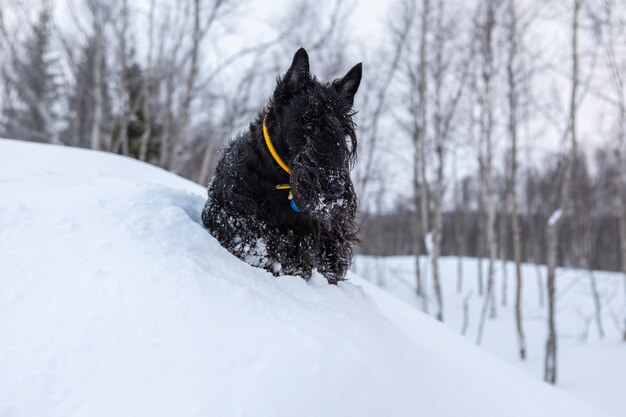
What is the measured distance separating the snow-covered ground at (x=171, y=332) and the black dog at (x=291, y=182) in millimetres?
242

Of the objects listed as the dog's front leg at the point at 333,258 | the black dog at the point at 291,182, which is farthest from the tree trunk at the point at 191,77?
the dog's front leg at the point at 333,258

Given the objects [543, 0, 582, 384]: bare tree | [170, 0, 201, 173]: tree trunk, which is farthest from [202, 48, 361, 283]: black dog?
[543, 0, 582, 384]: bare tree

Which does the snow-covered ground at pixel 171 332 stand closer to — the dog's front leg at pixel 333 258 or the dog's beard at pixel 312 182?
the dog's front leg at pixel 333 258

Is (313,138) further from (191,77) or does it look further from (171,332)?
(191,77)

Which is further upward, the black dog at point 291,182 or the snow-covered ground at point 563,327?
the black dog at point 291,182

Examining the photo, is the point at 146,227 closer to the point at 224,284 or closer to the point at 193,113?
the point at 224,284

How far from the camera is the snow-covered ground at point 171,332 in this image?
1486 mm

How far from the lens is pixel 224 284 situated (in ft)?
6.70

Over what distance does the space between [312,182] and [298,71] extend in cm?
79

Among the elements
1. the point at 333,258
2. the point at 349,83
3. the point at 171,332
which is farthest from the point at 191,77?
the point at 171,332

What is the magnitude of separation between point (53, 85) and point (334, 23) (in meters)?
11.0

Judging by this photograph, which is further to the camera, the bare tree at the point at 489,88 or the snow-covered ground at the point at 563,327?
the bare tree at the point at 489,88

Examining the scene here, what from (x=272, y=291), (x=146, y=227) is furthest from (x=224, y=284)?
(x=146, y=227)

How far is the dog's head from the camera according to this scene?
2.52 metres
